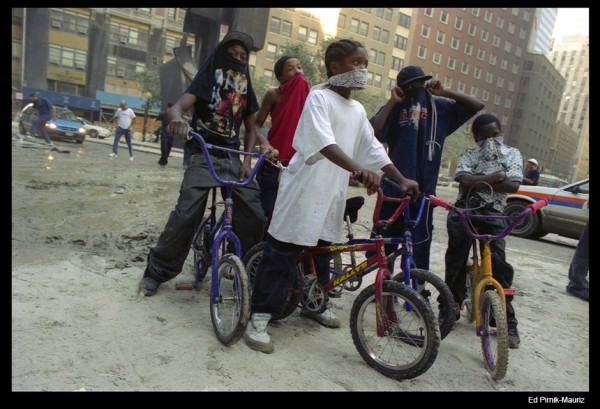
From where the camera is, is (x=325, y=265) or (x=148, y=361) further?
(x=325, y=265)

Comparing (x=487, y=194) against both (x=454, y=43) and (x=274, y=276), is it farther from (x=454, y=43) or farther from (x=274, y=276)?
(x=454, y=43)

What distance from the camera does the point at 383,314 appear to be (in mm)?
2555

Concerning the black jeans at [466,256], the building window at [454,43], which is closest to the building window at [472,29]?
the building window at [454,43]

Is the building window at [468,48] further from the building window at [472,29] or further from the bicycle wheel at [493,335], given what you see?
the bicycle wheel at [493,335]

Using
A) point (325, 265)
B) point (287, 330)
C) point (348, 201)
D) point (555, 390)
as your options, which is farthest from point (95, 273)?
point (555, 390)

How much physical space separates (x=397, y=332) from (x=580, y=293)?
352 cm

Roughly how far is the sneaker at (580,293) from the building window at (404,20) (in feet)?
206

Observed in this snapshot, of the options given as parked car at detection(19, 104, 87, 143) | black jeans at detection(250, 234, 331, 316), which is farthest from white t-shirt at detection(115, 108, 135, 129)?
black jeans at detection(250, 234, 331, 316)

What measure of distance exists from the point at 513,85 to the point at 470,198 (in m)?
83.4

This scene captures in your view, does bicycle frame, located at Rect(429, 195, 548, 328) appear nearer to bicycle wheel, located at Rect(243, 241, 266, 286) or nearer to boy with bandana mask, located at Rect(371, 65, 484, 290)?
boy with bandana mask, located at Rect(371, 65, 484, 290)

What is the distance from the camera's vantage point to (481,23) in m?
67.3

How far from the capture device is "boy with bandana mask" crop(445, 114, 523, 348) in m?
3.18

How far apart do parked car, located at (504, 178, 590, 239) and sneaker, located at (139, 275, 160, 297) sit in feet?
26.3
